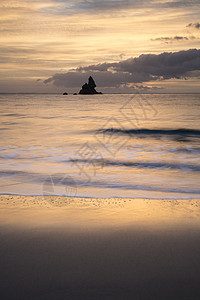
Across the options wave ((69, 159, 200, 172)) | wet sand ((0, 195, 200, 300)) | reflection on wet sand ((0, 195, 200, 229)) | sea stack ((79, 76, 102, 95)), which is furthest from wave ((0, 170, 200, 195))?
sea stack ((79, 76, 102, 95))

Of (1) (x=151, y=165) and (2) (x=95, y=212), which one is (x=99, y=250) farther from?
(1) (x=151, y=165)

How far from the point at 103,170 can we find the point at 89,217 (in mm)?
3032

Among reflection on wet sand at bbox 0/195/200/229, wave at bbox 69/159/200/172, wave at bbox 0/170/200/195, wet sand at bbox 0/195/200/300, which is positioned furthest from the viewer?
wave at bbox 69/159/200/172

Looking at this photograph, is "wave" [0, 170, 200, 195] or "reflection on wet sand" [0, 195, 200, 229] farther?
"wave" [0, 170, 200, 195]

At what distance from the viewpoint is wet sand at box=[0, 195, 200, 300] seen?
195cm

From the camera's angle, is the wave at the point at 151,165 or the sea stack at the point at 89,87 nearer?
the wave at the point at 151,165

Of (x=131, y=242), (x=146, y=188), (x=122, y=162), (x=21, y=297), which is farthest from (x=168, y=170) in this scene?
(x=21, y=297)

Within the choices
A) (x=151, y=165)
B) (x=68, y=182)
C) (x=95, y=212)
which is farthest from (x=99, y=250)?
(x=151, y=165)

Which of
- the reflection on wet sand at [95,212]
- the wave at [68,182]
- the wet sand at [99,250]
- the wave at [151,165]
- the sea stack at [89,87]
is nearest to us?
the wet sand at [99,250]

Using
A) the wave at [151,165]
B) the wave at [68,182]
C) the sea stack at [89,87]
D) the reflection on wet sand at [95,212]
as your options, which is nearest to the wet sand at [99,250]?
the reflection on wet sand at [95,212]

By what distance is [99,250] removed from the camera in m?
2.46

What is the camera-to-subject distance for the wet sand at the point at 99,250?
195 centimetres

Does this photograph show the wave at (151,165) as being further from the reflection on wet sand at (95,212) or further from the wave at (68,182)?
the reflection on wet sand at (95,212)

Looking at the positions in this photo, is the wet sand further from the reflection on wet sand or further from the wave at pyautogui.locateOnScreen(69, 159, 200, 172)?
the wave at pyautogui.locateOnScreen(69, 159, 200, 172)
